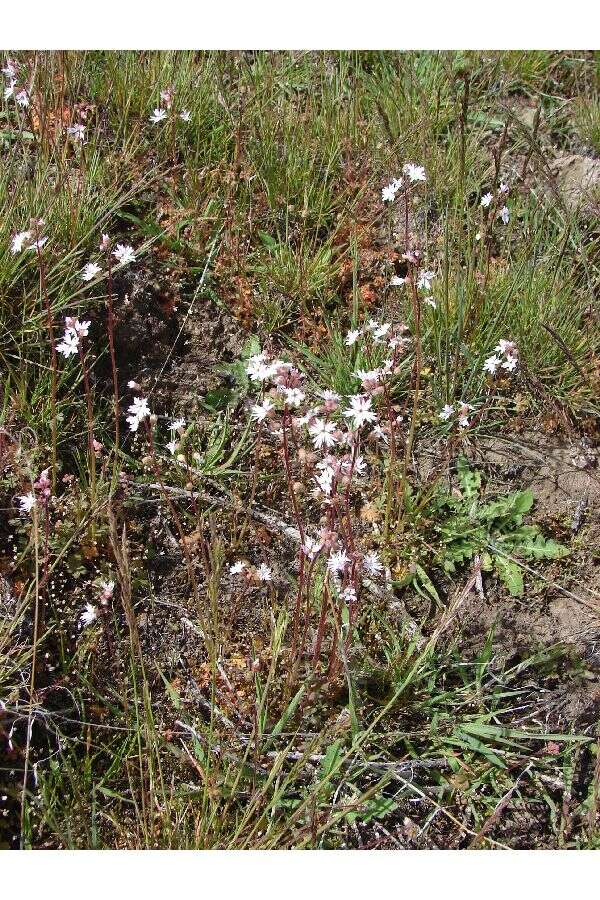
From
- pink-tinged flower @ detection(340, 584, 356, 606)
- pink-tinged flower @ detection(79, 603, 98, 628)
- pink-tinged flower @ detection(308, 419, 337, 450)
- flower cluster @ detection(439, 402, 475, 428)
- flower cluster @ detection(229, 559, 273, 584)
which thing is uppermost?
flower cluster @ detection(439, 402, 475, 428)

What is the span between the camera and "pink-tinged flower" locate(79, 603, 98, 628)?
2.25m

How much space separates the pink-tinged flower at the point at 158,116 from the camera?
315 cm

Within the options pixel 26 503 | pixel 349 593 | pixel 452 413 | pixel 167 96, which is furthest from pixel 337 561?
pixel 167 96

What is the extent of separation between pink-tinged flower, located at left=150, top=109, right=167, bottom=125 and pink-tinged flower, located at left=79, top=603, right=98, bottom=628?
192 cm

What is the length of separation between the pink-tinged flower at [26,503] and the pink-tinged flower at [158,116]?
5.27ft

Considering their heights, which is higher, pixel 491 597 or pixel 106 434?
pixel 106 434

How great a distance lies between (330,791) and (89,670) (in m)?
0.77

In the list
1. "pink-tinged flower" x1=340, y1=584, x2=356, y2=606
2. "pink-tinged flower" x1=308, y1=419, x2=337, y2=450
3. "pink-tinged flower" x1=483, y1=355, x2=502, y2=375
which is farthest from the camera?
"pink-tinged flower" x1=483, y1=355, x2=502, y2=375

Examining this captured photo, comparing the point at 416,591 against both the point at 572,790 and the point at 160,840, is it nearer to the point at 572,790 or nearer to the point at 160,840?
the point at 572,790

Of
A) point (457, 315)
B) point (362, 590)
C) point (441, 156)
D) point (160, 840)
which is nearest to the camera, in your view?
point (160, 840)

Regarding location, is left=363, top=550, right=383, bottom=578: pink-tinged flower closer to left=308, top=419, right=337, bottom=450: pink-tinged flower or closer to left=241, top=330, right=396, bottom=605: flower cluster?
left=241, top=330, right=396, bottom=605: flower cluster

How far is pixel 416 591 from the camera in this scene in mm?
2578

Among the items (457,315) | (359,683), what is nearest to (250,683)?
(359,683)

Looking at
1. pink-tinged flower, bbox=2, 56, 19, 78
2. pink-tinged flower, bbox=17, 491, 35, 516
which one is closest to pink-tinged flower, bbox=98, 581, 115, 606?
pink-tinged flower, bbox=17, 491, 35, 516
